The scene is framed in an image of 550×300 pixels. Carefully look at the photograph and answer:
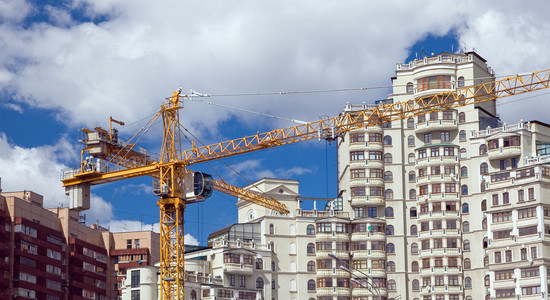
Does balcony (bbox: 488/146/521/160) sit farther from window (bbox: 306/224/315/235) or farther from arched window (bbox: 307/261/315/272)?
arched window (bbox: 307/261/315/272)

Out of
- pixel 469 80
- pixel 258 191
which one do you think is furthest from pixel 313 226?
pixel 469 80

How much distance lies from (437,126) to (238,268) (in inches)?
1542

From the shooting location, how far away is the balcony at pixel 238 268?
6368 inches

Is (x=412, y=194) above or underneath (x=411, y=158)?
underneath

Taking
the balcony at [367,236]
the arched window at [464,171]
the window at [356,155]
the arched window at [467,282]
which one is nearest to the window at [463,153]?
the arched window at [464,171]

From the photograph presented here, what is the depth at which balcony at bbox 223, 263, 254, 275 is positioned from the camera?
162m

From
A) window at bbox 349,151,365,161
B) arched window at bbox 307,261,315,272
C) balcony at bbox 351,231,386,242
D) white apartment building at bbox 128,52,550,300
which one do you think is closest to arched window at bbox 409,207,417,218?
white apartment building at bbox 128,52,550,300

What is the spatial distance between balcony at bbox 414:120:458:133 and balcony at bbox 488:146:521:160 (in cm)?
922

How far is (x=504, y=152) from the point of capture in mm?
159000

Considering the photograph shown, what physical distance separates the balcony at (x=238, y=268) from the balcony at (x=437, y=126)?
35.4 metres

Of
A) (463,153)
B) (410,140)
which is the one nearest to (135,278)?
(410,140)

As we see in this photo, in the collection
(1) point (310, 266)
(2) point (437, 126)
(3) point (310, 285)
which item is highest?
(2) point (437, 126)

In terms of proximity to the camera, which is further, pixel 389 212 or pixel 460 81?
pixel 460 81

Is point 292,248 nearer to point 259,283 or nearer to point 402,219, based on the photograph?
point 259,283
